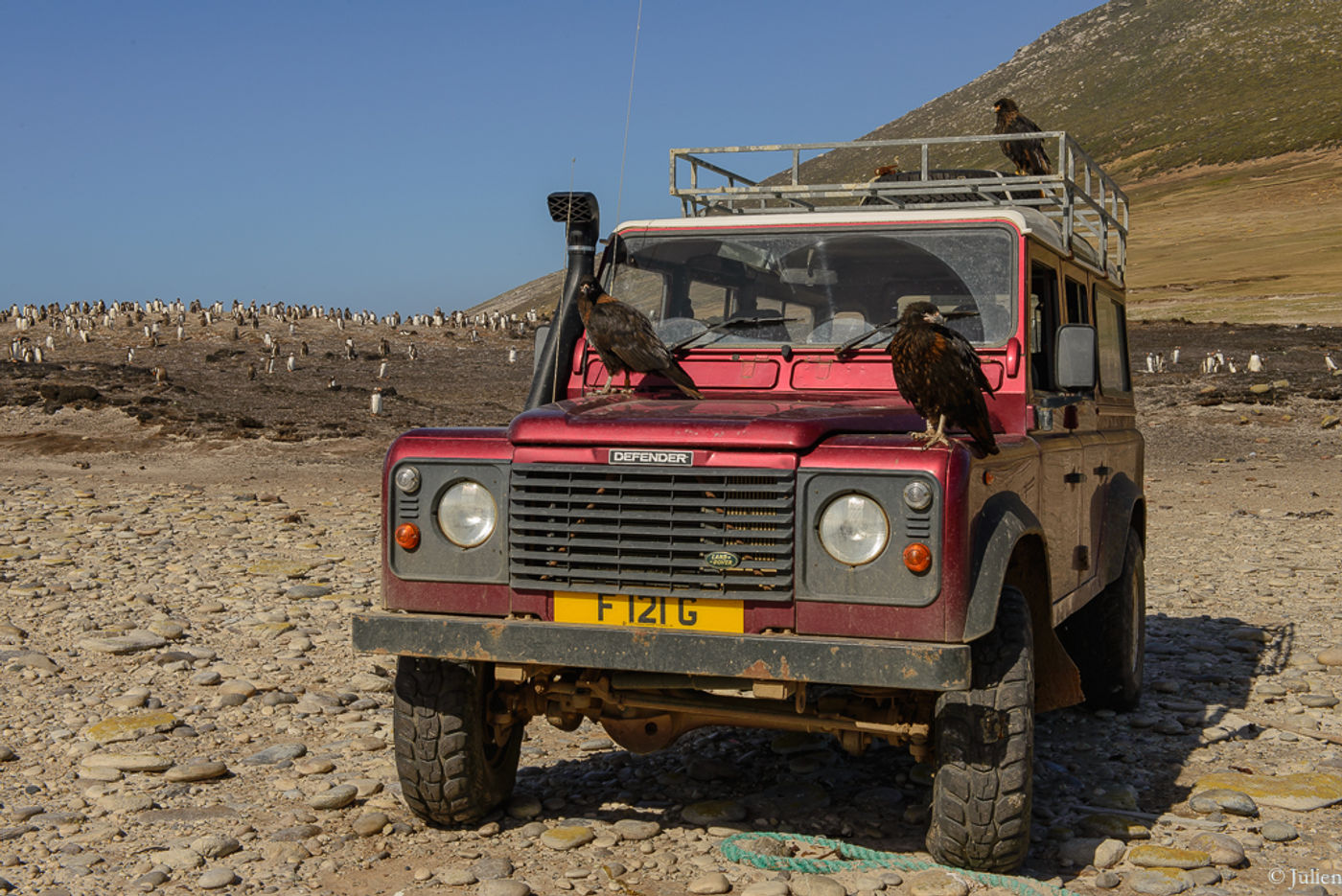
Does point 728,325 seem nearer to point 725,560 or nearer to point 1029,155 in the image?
point 725,560

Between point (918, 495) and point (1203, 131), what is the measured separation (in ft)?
449

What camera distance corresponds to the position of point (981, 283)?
6039 mm

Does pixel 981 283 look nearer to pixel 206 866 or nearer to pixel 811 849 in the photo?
pixel 811 849

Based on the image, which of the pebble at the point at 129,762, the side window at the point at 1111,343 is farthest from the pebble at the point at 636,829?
the side window at the point at 1111,343

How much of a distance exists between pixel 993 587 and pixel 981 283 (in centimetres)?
187

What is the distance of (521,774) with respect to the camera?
644 cm

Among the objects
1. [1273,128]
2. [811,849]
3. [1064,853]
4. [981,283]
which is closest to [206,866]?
[811,849]

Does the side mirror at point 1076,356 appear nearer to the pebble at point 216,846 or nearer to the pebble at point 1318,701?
the pebble at point 1318,701

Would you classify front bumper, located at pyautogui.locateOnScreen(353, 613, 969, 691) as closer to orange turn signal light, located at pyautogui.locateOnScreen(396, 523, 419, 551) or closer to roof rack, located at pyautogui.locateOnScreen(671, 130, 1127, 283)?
orange turn signal light, located at pyautogui.locateOnScreen(396, 523, 419, 551)

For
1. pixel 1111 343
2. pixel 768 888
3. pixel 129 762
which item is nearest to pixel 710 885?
pixel 768 888

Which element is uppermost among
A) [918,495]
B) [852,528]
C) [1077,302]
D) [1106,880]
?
[1077,302]

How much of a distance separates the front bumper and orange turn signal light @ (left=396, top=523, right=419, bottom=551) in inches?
10.0

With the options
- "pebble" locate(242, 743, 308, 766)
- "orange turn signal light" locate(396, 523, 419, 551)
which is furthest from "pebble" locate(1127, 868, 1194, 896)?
"pebble" locate(242, 743, 308, 766)

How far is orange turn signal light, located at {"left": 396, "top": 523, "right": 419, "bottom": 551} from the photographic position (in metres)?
5.11
